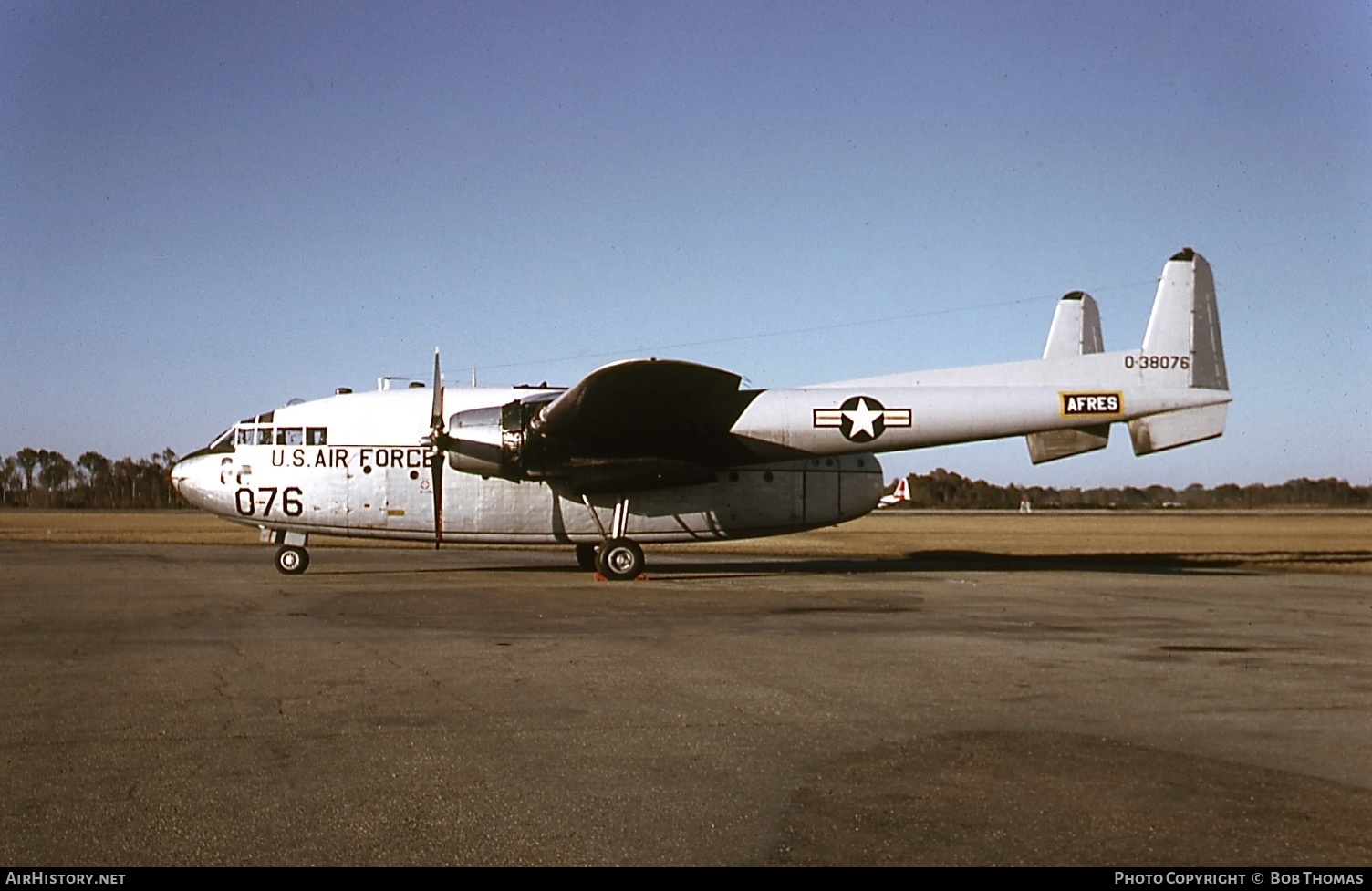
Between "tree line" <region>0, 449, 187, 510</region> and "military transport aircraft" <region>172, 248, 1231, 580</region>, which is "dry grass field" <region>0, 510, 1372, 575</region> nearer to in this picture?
"military transport aircraft" <region>172, 248, 1231, 580</region>

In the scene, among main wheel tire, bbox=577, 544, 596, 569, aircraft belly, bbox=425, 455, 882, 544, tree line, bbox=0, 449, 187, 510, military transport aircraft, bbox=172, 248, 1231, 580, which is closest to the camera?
military transport aircraft, bbox=172, 248, 1231, 580

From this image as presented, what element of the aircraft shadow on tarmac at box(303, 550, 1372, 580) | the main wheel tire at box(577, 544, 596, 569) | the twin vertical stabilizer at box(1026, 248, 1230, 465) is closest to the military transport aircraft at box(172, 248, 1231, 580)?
the twin vertical stabilizer at box(1026, 248, 1230, 465)

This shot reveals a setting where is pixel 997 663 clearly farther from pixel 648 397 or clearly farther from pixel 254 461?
pixel 254 461

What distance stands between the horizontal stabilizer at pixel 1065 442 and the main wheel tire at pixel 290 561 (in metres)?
15.7

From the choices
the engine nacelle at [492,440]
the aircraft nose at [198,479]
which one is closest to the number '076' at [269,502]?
the aircraft nose at [198,479]

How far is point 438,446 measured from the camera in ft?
69.7

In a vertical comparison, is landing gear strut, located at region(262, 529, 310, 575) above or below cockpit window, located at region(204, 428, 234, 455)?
below

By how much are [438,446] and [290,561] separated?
4060mm

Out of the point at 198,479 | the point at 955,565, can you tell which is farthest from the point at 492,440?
the point at 955,565

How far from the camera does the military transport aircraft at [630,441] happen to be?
21.6 m

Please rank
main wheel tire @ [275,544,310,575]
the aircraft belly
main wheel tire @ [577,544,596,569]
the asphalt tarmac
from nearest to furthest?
the asphalt tarmac
main wheel tire @ [275,544,310,575]
the aircraft belly
main wheel tire @ [577,544,596,569]

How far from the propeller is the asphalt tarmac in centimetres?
632

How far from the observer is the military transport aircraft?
70.8 feet

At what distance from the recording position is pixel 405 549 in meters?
34.6
